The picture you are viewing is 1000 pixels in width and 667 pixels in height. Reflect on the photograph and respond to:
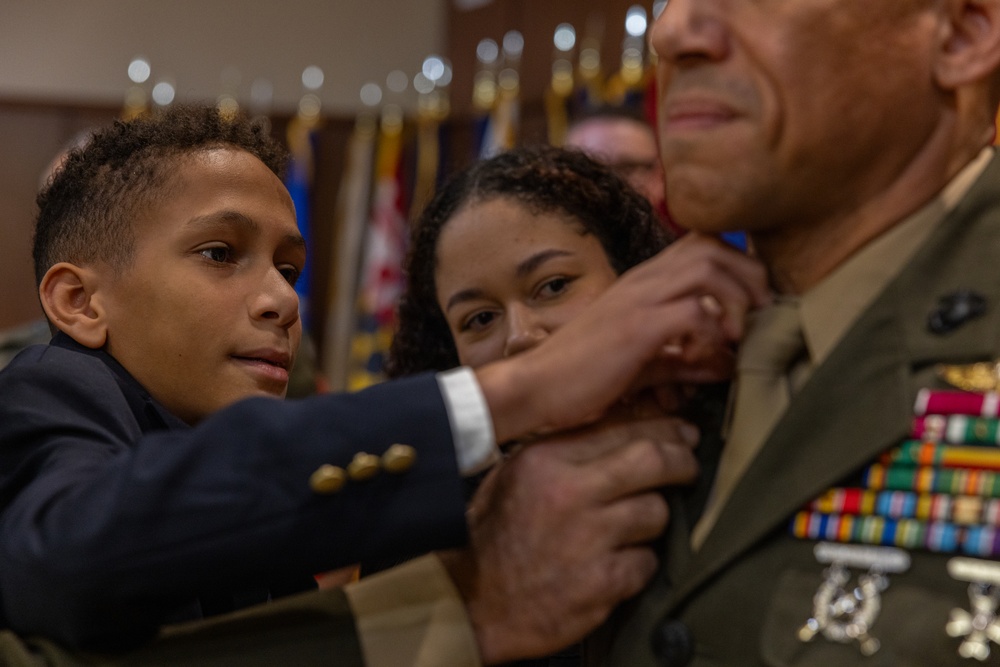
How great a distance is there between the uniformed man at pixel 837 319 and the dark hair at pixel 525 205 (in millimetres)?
730

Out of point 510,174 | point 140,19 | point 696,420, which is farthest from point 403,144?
point 696,420

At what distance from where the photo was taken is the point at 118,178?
5.86ft

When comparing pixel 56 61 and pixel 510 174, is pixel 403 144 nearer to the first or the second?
pixel 56 61

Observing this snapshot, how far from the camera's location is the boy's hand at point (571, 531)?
120 cm

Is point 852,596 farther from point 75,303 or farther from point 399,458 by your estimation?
point 75,303

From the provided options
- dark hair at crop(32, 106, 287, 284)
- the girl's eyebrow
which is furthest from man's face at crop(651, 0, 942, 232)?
dark hair at crop(32, 106, 287, 284)

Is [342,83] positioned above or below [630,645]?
above

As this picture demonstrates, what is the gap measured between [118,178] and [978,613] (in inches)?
54.9

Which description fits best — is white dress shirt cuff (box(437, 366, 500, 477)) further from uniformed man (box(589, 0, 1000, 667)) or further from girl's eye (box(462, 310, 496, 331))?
girl's eye (box(462, 310, 496, 331))

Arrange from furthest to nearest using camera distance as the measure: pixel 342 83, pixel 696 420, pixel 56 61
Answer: pixel 342 83
pixel 56 61
pixel 696 420

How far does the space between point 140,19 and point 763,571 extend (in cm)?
660

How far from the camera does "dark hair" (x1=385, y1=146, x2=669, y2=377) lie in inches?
77.8

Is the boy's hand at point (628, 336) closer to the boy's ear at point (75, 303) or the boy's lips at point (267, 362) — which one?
the boy's lips at point (267, 362)

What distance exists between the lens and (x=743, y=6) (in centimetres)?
115
